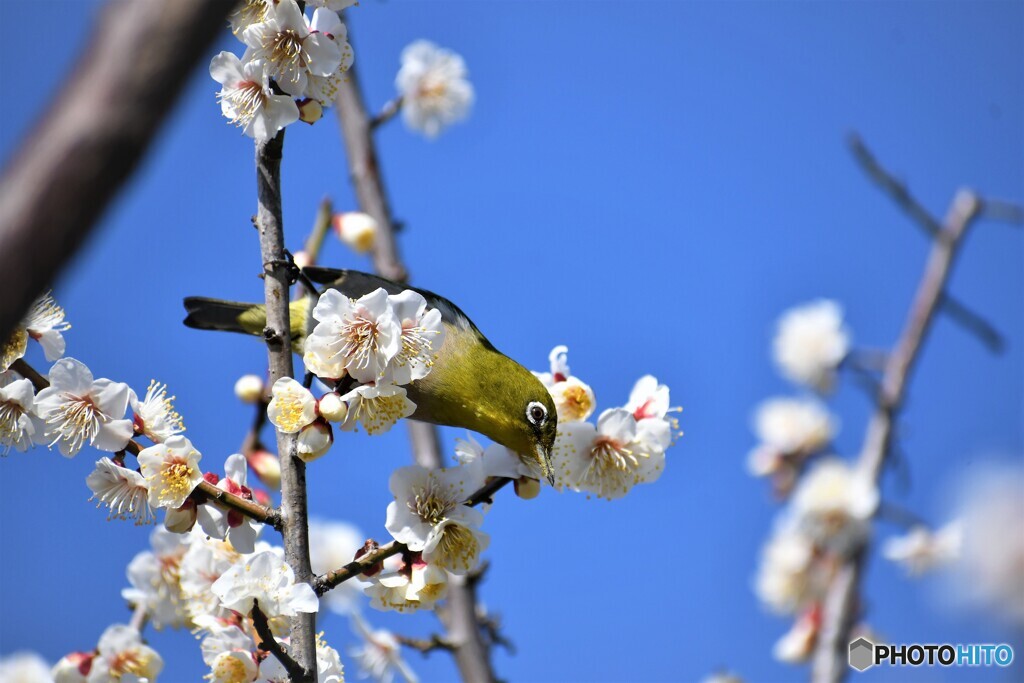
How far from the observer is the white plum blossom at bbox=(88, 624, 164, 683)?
383 cm

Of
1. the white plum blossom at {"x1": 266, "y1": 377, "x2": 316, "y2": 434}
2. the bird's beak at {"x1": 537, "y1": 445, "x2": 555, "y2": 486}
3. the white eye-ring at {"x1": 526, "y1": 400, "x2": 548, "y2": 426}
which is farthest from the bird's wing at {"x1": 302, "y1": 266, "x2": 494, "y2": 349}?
the white plum blossom at {"x1": 266, "y1": 377, "x2": 316, "y2": 434}

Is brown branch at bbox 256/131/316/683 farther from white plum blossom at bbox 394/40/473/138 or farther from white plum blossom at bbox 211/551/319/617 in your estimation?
white plum blossom at bbox 394/40/473/138

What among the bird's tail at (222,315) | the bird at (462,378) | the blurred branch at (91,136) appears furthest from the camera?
the bird's tail at (222,315)

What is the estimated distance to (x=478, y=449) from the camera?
11.7 feet

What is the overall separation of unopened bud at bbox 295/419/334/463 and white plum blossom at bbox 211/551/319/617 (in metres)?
0.32

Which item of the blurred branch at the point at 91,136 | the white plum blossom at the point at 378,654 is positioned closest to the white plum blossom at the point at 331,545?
the white plum blossom at the point at 378,654

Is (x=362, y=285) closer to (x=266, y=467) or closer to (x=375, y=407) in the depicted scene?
(x=266, y=467)

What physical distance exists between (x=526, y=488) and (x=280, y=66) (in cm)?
166

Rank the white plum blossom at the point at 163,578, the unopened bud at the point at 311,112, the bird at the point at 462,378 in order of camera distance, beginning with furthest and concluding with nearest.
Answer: the bird at the point at 462,378
the white plum blossom at the point at 163,578
the unopened bud at the point at 311,112

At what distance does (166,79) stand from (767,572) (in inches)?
262

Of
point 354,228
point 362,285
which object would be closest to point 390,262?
point 354,228

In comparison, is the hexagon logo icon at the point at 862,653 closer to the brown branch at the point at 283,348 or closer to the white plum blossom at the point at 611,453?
the white plum blossom at the point at 611,453

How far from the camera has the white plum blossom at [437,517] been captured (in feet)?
10.7

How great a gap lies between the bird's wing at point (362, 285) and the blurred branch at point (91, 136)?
3.50m
